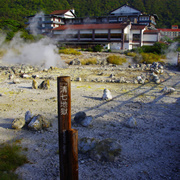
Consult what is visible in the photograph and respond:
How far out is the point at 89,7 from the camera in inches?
2298

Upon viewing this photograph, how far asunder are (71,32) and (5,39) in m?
18.3

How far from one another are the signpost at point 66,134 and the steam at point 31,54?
11.0 metres

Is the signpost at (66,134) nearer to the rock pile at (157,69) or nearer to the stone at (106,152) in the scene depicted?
the stone at (106,152)

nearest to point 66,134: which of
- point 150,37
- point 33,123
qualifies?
point 33,123

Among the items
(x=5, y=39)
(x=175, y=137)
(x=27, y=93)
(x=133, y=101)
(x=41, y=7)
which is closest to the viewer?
(x=175, y=137)

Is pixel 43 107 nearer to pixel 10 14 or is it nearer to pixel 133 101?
pixel 133 101

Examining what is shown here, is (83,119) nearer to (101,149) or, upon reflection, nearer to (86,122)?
(86,122)

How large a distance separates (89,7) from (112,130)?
58.6 m

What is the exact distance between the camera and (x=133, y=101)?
21.2 ft

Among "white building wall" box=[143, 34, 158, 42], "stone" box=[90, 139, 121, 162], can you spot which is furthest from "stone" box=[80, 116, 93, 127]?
"white building wall" box=[143, 34, 158, 42]

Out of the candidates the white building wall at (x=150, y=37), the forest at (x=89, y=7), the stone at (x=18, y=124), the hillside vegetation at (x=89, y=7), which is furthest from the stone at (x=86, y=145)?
the hillside vegetation at (x=89, y=7)

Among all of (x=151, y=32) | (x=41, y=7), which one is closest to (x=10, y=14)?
(x=41, y=7)

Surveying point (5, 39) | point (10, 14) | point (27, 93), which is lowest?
point (27, 93)

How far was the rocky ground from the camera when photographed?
3.08 m
